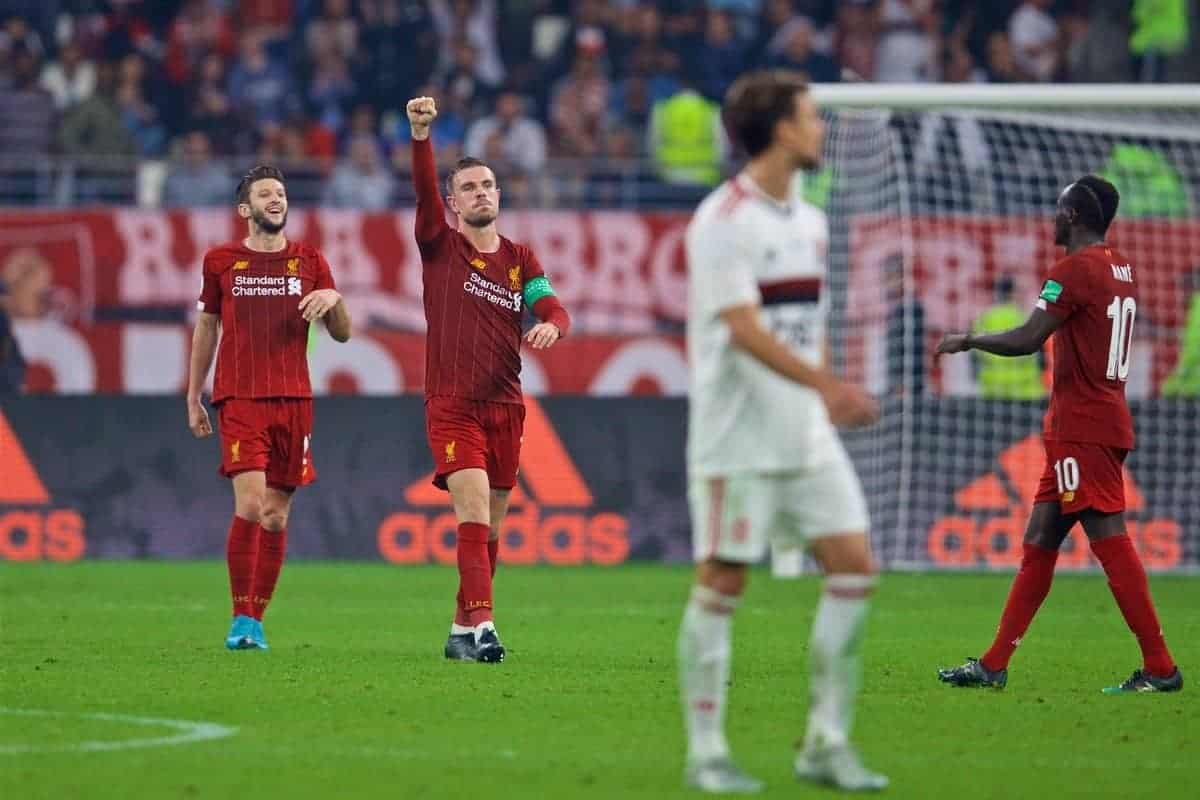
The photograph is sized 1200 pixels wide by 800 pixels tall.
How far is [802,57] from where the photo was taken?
22734mm

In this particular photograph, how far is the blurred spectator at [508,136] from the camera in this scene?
22375mm

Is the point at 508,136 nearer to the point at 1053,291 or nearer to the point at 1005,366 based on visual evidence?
the point at 1005,366

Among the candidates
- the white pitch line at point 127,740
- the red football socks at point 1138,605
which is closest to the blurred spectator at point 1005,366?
the red football socks at point 1138,605

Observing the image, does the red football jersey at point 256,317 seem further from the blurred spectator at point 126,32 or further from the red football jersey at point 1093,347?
the blurred spectator at point 126,32

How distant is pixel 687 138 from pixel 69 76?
22.2ft

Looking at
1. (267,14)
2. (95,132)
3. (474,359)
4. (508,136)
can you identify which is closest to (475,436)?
(474,359)

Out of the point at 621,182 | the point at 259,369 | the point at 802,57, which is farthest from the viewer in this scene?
the point at 802,57

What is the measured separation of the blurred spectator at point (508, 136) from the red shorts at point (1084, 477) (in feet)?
44.5

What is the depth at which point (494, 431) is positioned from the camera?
10.4m

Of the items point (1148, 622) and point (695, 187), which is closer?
point (1148, 622)

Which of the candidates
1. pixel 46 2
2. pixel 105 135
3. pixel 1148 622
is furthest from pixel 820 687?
pixel 46 2

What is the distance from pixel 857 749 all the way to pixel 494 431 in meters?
3.59

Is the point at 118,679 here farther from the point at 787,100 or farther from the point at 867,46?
the point at 867,46

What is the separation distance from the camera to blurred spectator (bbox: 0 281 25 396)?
1906cm
